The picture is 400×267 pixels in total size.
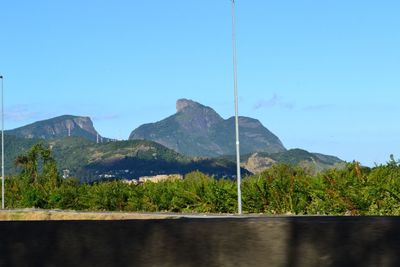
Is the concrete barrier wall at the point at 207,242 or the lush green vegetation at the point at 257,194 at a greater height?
the lush green vegetation at the point at 257,194

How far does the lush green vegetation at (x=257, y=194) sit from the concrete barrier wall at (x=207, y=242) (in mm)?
30136

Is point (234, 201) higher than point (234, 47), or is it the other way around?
point (234, 47)

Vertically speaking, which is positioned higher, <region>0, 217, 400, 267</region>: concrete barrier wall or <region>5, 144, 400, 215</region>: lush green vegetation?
<region>5, 144, 400, 215</region>: lush green vegetation

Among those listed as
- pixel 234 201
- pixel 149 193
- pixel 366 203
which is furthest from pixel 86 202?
pixel 366 203

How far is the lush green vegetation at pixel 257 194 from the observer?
1355 inches

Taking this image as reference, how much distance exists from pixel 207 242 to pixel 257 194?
38046 millimetres

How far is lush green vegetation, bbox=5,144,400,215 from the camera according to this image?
34.4m

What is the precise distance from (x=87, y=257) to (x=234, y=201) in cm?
3997

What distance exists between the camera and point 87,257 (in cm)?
350

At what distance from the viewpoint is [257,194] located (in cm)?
4131

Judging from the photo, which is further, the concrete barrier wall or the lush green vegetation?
the lush green vegetation

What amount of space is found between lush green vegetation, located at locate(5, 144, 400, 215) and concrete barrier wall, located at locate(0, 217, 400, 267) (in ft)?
98.9

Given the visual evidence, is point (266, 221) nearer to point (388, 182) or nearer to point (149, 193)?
point (388, 182)

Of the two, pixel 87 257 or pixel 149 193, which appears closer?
pixel 87 257
